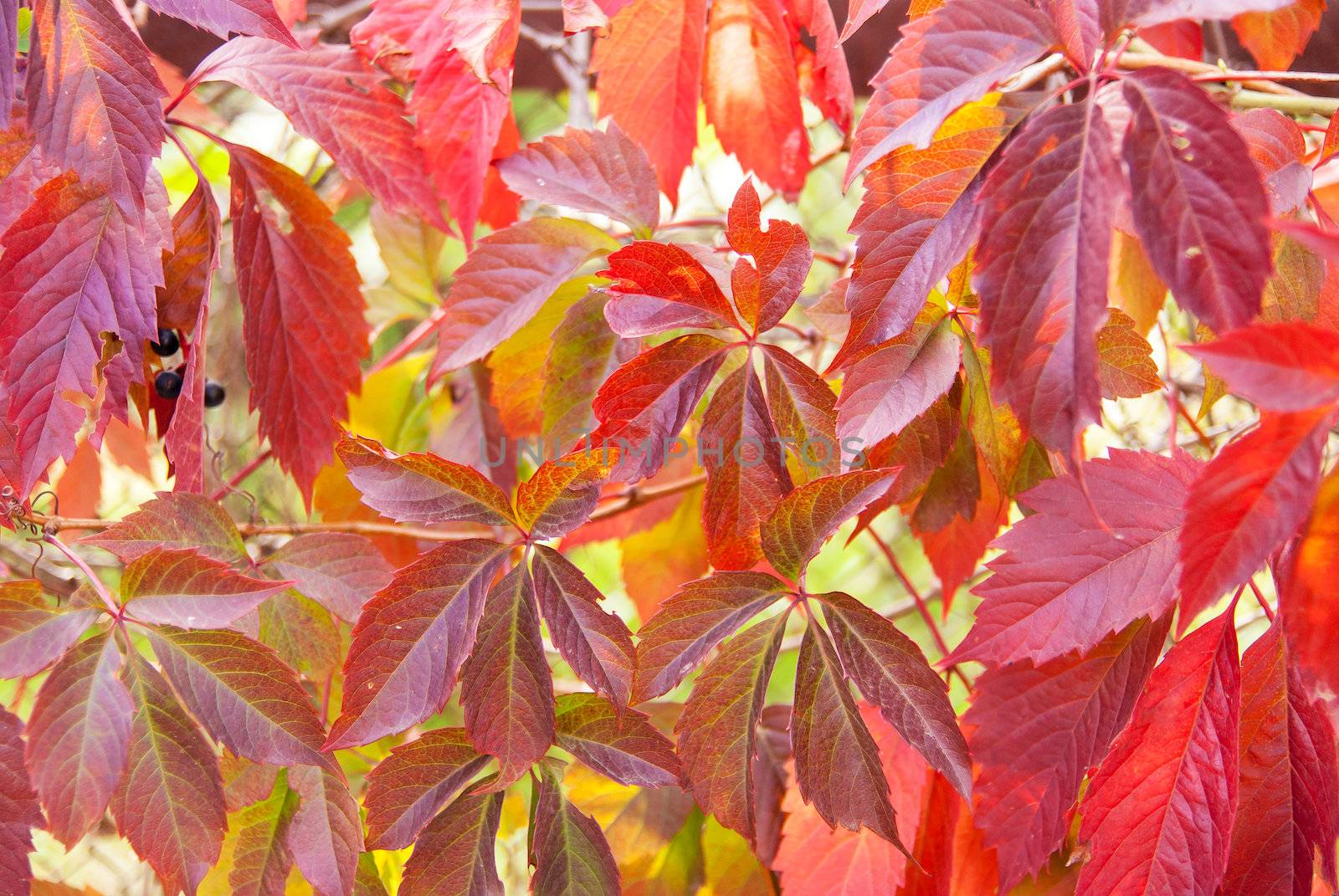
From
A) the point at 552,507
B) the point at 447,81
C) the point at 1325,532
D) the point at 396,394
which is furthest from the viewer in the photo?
the point at 396,394

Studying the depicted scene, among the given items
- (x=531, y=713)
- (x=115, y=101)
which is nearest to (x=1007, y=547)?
(x=531, y=713)

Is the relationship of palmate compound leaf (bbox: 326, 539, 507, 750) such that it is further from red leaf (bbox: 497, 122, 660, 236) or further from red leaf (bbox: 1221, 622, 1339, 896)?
red leaf (bbox: 1221, 622, 1339, 896)

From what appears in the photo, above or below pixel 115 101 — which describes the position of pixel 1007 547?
below

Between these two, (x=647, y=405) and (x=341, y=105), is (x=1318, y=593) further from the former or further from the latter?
(x=341, y=105)

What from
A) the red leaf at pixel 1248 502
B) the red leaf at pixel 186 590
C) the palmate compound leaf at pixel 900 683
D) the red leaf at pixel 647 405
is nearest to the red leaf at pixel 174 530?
the red leaf at pixel 186 590

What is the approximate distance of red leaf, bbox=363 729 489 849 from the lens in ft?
1.48

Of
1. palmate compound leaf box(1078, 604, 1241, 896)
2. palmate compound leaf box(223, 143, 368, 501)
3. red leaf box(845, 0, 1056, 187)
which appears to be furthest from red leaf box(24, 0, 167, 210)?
palmate compound leaf box(1078, 604, 1241, 896)

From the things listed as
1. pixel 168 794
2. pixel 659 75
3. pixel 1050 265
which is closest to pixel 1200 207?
pixel 1050 265

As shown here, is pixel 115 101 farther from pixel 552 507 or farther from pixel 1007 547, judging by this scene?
pixel 1007 547

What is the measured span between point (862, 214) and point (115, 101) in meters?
0.36

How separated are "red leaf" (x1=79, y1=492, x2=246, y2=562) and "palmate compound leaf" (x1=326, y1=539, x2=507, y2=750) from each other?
117mm

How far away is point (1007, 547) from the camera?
45 cm

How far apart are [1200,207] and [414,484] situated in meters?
0.34

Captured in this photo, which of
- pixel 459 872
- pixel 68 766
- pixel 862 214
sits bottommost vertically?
pixel 459 872
